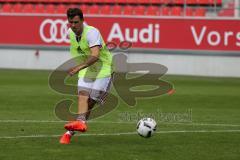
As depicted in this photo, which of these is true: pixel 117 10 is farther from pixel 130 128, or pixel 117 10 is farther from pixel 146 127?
pixel 146 127

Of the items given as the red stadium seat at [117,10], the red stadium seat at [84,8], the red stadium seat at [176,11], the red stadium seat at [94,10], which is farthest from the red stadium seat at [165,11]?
the red stadium seat at [84,8]

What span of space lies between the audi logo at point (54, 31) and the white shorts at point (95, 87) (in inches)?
748

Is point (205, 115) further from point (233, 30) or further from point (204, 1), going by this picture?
point (204, 1)

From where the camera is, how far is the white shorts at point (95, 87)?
38.4 ft

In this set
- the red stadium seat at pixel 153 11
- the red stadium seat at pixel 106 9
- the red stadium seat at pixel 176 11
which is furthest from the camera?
the red stadium seat at pixel 106 9

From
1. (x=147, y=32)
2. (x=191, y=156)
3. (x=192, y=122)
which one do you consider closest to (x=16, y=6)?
(x=147, y=32)

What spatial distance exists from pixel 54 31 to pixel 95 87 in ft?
63.8

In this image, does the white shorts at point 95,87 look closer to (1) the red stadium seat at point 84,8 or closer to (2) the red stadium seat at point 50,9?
(1) the red stadium seat at point 84,8

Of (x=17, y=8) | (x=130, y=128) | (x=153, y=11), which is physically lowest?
(x=17, y=8)

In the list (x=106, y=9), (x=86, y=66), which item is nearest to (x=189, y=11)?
(x=106, y=9)

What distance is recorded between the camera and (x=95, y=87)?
11773 millimetres

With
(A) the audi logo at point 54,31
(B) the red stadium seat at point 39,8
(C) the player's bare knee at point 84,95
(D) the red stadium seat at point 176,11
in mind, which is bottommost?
(A) the audi logo at point 54,31

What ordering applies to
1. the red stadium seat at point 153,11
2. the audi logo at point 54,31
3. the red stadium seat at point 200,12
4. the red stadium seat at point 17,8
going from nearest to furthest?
the audi logo at point 54,31, the red stadium seat at point 200,12, the red stadium seat at point 153,11, the red stadium seat at point 17,8

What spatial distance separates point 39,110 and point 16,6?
18.9 meters
